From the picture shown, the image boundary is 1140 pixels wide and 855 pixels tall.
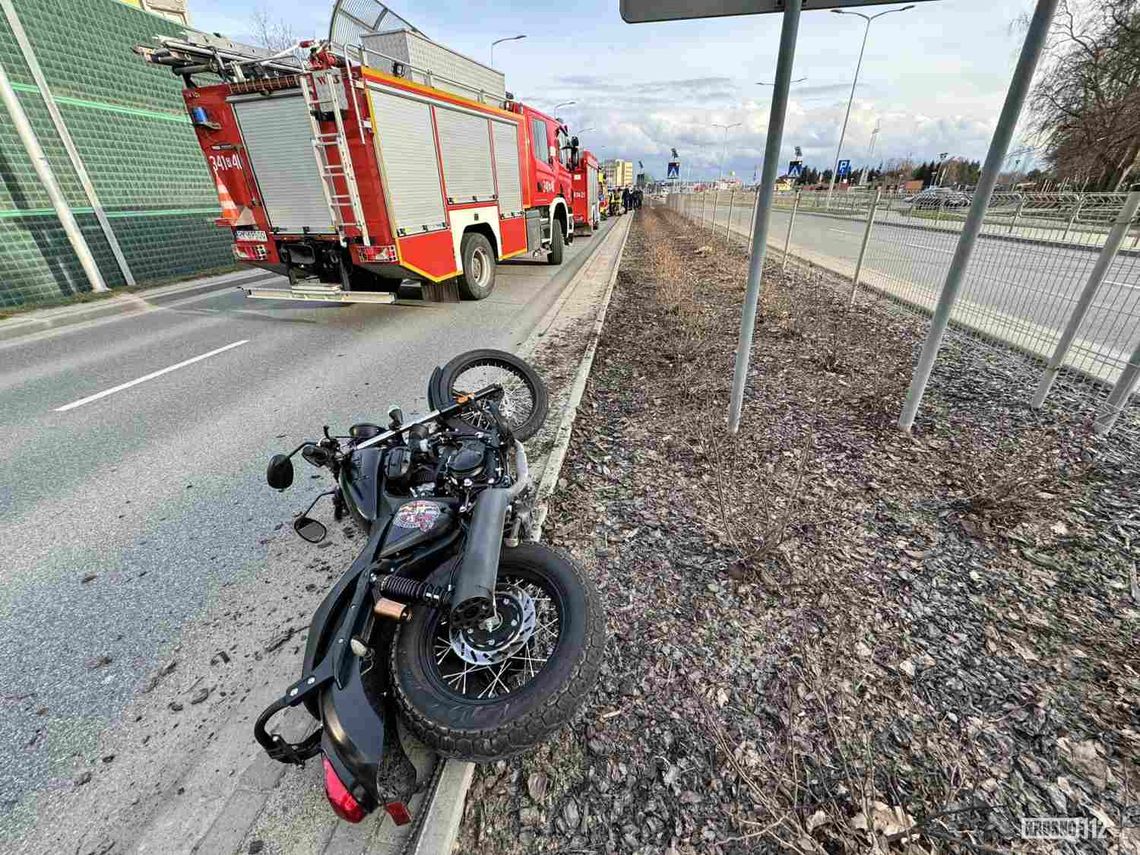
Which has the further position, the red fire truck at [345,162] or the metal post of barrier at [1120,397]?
the red fire truck at [345,162]

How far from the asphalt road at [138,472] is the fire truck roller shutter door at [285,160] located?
1.55m

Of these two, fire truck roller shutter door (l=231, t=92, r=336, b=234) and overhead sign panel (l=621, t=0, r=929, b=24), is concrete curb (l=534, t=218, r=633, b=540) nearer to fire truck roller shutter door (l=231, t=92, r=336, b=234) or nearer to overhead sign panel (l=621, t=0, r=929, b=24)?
overhead sign panel (l=621, t=0, r=929, b=24)

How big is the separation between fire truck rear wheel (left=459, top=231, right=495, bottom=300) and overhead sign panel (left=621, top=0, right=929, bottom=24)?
5.73m

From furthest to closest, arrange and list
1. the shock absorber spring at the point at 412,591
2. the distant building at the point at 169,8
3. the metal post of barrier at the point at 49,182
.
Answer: the distant building at the point at 169,8, the metal post of barrier at the point at 49,182, the shock absorber spring at the point at 412,591

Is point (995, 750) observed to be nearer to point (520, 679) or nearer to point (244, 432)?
point (520, 679)

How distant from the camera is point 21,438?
4203mm

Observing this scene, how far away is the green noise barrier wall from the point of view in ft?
27.9

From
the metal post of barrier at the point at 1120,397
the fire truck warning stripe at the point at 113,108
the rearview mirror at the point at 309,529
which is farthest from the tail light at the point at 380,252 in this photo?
the fire truck warning stripe at the point at 113,108

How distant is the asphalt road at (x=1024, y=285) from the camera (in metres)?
4.99

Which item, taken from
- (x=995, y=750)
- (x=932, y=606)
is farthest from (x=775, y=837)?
(x=932, y=606)

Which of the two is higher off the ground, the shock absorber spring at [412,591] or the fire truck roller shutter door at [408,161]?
the fire truck roller shutter door at [408,161]

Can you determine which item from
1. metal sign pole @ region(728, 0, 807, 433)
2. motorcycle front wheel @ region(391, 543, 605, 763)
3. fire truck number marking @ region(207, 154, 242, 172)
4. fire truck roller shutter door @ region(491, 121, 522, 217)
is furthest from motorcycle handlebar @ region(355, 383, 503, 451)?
fire truck roller shutter door @ region(491, 121, 522, 217)

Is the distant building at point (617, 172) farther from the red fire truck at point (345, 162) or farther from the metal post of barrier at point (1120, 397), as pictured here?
the metal post of barrier at point (1120, 397)

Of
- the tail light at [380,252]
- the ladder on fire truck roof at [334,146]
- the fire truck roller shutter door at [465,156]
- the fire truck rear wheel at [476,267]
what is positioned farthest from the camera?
the fire truck rear wheel at [476,267]
